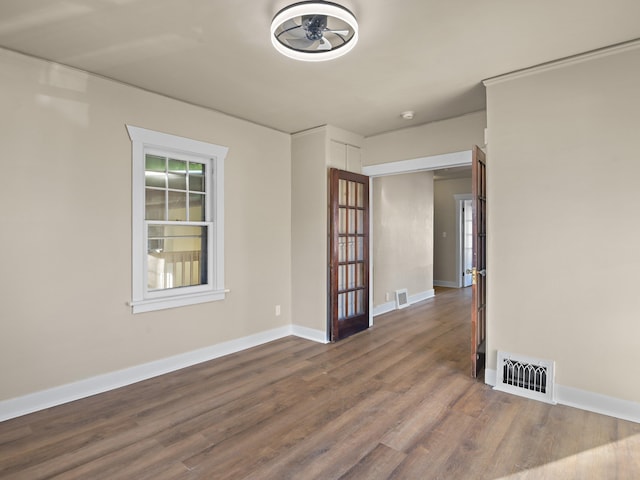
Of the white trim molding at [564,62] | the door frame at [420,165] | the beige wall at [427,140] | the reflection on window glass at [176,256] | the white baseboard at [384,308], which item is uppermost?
the white trim molding at [564,62]

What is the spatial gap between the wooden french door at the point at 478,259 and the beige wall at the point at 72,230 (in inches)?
103

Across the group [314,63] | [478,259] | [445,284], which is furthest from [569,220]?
[445,284]

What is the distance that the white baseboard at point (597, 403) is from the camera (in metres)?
2.54

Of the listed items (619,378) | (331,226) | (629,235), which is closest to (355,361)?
(331,226)

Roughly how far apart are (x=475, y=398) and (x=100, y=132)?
3.80 metres

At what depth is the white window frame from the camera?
3246mm

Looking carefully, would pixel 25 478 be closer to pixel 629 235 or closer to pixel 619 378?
pixel 619 378

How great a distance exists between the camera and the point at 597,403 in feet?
8.71

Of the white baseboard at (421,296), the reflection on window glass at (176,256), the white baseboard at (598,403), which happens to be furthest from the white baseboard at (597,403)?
the white baseboard at (421,296)

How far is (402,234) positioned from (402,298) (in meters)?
1.16

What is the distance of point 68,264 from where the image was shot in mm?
2887

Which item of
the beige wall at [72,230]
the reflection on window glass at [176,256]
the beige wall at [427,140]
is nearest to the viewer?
the beige wall at [72,230]

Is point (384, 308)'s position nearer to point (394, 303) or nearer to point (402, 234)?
point (394, 303)

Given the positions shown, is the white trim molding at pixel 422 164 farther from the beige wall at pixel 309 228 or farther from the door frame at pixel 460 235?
the door frame at pixel 460 235
